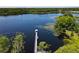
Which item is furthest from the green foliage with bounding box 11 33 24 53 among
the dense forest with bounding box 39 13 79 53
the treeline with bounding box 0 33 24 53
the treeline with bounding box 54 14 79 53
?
the treeline with bounding box 54 14 79 53

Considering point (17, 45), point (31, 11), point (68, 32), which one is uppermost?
point (31, 11)

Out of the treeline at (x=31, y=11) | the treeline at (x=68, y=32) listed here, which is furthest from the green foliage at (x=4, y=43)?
the treeline at (x=68, y=32)

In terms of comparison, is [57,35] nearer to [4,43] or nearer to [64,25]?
[64,25]

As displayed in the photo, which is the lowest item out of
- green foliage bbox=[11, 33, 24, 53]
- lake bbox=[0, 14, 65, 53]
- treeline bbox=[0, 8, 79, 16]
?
green foliage bbox=[11, 33, 24, 53]

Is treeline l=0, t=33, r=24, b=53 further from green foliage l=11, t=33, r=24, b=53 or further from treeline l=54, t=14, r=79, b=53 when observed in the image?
treeline l=54, t=14, r=79, b=53

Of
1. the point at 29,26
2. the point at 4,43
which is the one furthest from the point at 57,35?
the point at 4,43
